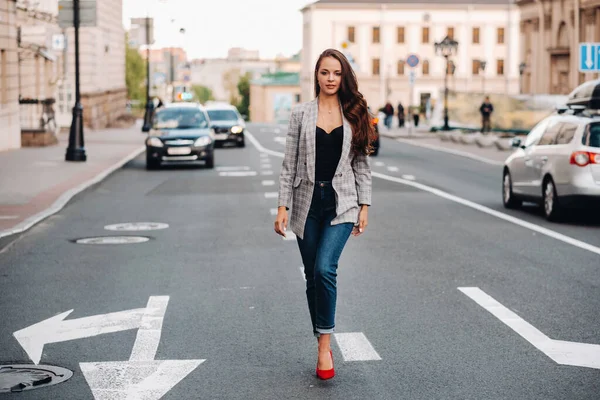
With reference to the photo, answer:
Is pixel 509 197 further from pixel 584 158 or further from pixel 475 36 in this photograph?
pixel 475 36

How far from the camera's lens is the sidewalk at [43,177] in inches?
632

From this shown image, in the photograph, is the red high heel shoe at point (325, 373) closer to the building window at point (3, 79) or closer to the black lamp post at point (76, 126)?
the black lamp post at point (76, 126)

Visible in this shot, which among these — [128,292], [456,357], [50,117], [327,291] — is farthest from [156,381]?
[50,117]

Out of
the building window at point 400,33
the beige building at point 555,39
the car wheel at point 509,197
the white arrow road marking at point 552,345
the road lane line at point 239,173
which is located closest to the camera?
the white arrow road marking at point 552,345

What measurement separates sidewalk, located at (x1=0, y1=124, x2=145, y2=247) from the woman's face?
7.39 m

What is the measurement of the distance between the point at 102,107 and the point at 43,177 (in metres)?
36.7

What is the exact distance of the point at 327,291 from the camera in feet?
22.2

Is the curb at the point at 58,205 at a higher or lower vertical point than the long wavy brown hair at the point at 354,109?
lower

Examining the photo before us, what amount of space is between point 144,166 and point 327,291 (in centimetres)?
2466

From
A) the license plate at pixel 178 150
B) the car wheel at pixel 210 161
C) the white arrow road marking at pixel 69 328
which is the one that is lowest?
the white arrow road marking at pixel 69 328

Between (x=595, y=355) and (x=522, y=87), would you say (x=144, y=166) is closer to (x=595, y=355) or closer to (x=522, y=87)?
(x=595, y=355)

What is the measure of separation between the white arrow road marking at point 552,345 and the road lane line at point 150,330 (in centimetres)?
249

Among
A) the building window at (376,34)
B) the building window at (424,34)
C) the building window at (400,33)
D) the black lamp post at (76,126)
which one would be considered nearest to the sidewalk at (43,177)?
the black lamp post at (76,126)

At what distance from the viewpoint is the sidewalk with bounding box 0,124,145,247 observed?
16.0 meters
